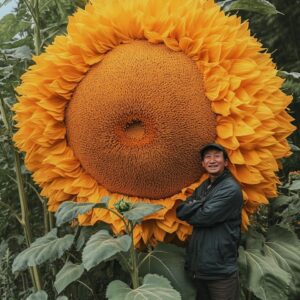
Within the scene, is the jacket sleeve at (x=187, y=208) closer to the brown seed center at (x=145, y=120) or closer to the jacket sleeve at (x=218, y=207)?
the jacket sleeve at (x=218, y=207)

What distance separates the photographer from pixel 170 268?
211 cm

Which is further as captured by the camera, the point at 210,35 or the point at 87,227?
the point at 87,227

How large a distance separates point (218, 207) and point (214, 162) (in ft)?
0.55

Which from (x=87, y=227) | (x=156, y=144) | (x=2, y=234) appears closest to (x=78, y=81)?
(x=156, y=144)

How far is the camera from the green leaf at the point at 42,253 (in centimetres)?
202

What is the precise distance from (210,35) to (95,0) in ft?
1.76

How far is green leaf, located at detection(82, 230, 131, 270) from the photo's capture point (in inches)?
65.9

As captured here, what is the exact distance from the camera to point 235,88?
6.64ft

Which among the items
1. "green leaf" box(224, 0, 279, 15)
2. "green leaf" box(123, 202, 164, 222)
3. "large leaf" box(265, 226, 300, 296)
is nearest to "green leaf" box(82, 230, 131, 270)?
"green leaf" box(123, 202, 164, 222)

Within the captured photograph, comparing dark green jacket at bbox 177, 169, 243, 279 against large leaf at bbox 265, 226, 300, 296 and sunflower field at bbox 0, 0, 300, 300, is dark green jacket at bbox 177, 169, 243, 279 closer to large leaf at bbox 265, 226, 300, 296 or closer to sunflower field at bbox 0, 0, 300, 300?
sunflower field at bbox 0, 0, 300, 300

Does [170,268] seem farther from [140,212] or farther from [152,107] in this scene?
[152,107]

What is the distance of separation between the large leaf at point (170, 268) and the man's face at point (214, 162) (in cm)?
38

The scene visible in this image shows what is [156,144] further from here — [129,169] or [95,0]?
[95,0]

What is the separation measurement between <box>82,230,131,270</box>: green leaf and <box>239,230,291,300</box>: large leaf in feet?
2.05
